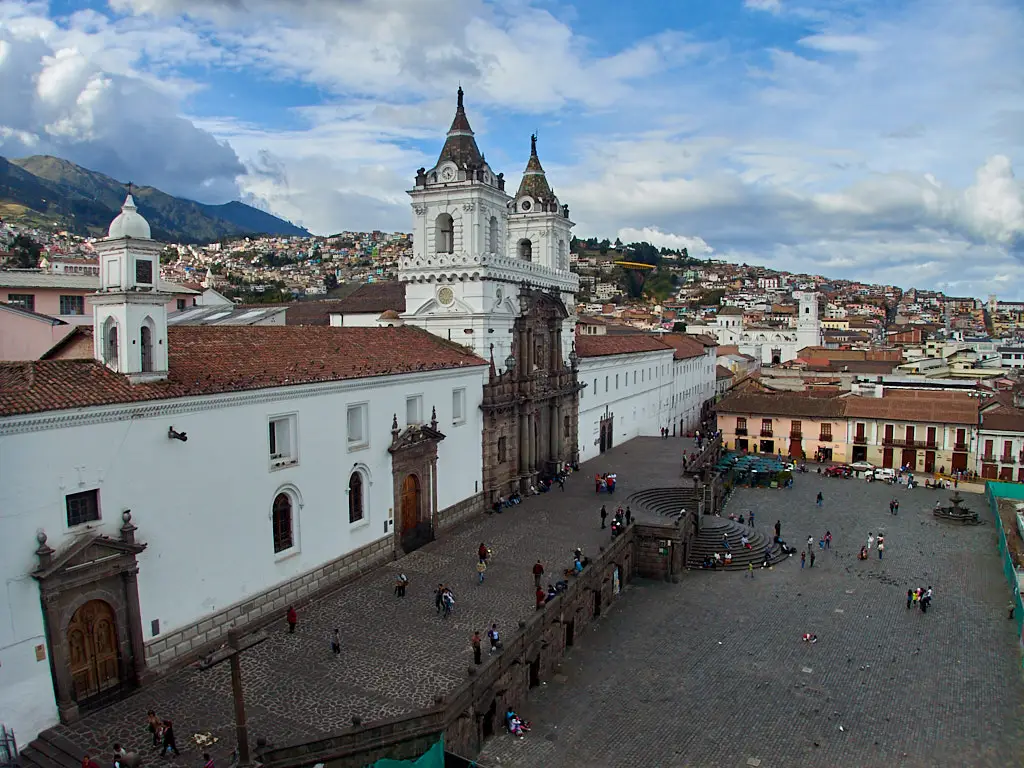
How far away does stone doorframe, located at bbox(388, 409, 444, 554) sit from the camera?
24477 mm

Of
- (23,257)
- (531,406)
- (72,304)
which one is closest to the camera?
(72,304)

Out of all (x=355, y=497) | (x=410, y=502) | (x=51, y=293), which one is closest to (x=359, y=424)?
(x=355, y=497)

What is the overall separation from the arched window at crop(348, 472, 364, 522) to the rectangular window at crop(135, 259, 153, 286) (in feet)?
27.4

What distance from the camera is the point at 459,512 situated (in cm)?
2875

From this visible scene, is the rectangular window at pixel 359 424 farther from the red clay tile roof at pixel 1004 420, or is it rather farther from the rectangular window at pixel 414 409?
the red clay tile roof at pixel 1004 420

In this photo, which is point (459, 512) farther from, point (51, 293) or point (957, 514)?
point (957, 514)

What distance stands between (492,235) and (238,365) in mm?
15572

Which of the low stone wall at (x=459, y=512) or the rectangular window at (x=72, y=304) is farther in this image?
the rectangular window at (x=72, y=304)

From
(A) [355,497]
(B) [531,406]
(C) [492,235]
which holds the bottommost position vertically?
(A) [355,497]

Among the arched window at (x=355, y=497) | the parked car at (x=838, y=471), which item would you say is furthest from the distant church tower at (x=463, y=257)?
the parked car at (x=838, y=471)

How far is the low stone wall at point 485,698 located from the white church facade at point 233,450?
15.8 feet

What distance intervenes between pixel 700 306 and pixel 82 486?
151 m

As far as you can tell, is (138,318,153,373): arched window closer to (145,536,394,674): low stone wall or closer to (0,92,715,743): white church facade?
(0,92,715,743): white church facade

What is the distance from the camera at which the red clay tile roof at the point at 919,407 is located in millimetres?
47438
